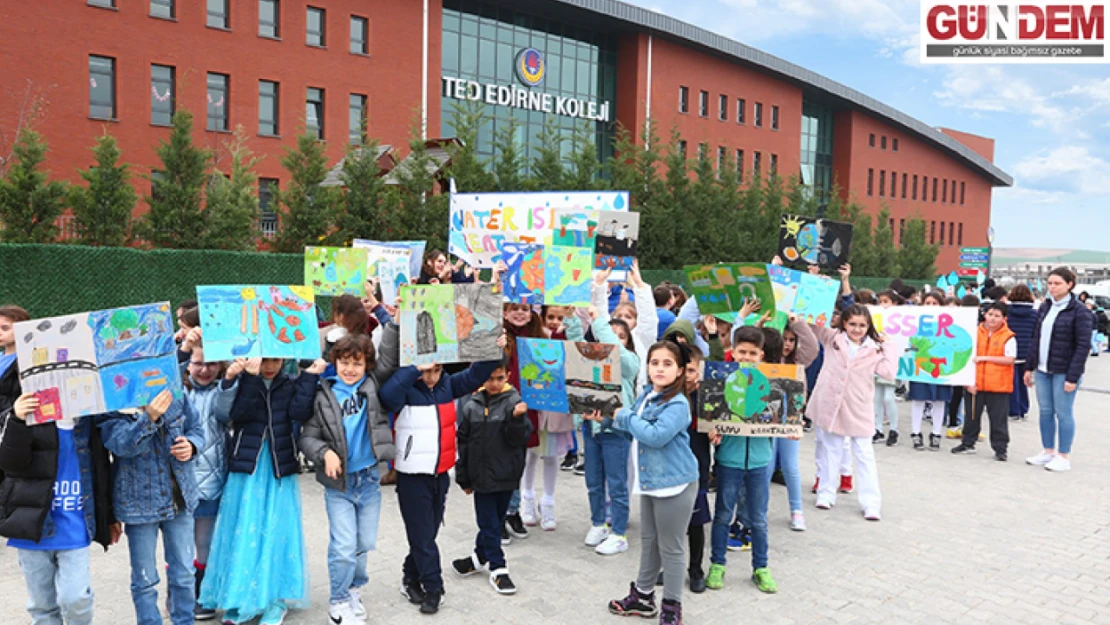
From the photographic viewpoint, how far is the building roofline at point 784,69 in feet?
134

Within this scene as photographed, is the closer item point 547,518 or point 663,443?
point 663,443

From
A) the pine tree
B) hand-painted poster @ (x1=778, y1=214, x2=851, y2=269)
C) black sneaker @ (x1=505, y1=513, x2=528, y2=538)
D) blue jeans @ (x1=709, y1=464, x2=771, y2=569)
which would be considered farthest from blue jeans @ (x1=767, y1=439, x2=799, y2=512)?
the pine tree

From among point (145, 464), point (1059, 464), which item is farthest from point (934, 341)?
point (145, 464)

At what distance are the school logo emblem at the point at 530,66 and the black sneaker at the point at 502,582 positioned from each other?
36152 mm

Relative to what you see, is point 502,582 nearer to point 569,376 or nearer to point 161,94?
point 569,376

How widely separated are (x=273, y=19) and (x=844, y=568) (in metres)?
29.7

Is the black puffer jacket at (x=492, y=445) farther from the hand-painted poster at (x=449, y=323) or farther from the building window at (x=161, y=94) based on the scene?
the building window at (x=161, y=94)

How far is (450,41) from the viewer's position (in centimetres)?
3656

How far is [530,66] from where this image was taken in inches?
1566

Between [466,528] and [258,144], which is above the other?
[258,144]

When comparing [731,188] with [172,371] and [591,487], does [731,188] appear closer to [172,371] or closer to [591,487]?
[591,487]

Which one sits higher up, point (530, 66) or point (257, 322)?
point (530, 66)

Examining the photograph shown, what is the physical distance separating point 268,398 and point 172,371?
667 mm

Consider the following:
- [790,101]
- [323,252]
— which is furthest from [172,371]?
[790,101]
